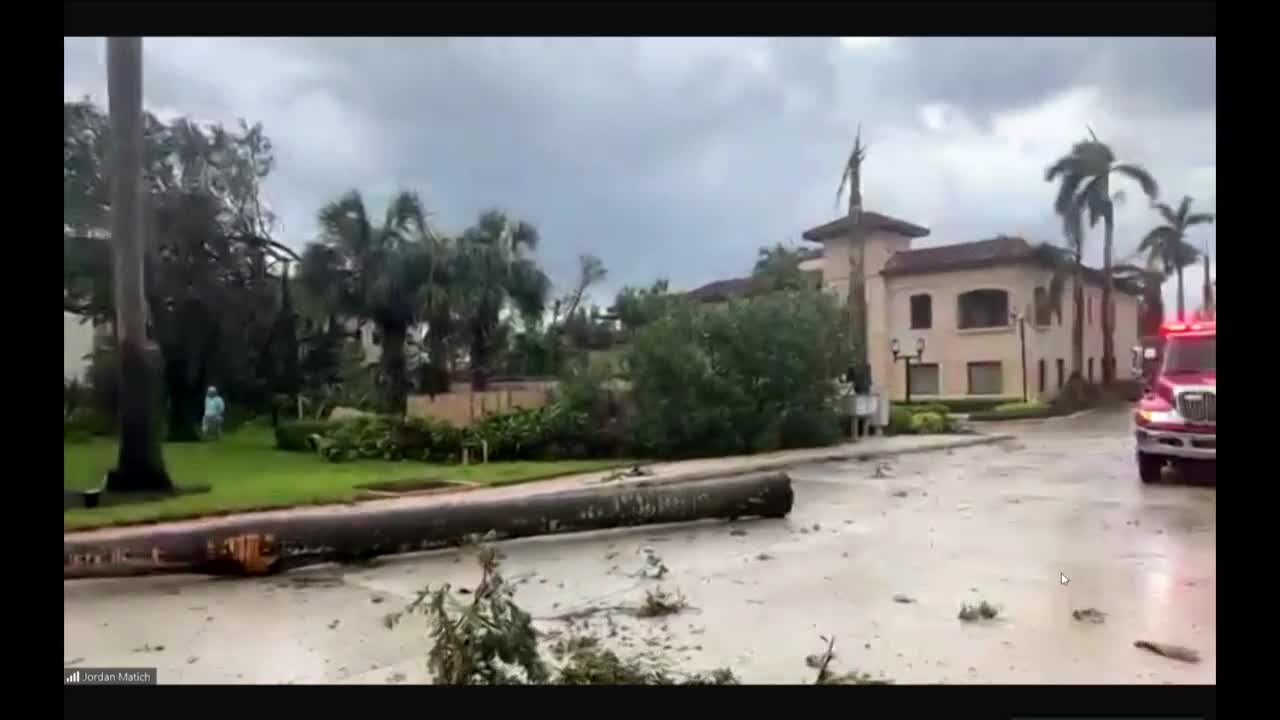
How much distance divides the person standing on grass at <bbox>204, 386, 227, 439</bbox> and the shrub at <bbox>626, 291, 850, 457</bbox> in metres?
2.26

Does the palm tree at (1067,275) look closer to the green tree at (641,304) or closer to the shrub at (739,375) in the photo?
the shrub at (739,375)

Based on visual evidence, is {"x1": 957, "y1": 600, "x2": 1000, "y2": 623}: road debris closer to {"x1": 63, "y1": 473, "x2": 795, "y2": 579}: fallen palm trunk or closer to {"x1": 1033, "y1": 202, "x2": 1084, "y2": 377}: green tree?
{"x1": 1033, "y1": 202, "x2": 1084, "y2": 377}: green tree

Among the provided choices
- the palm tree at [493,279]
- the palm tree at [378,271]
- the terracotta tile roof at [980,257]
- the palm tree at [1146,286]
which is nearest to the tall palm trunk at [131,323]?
the palm tree at [378,271]

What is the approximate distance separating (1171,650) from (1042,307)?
7.04ft

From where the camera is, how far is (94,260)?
4055mm

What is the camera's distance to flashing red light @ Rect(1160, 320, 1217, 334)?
13.6 ft

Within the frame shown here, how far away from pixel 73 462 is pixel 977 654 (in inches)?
155

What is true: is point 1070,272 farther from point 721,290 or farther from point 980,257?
point 721,290

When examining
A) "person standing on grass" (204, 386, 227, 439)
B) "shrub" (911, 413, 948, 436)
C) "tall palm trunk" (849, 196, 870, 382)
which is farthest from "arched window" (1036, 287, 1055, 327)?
"person standing on grass" (204, 386, 227, 439)

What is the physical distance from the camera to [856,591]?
4.30 meters

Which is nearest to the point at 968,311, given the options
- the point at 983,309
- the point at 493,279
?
the point at 983,309

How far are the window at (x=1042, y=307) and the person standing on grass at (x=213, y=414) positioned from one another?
438 centimetres
